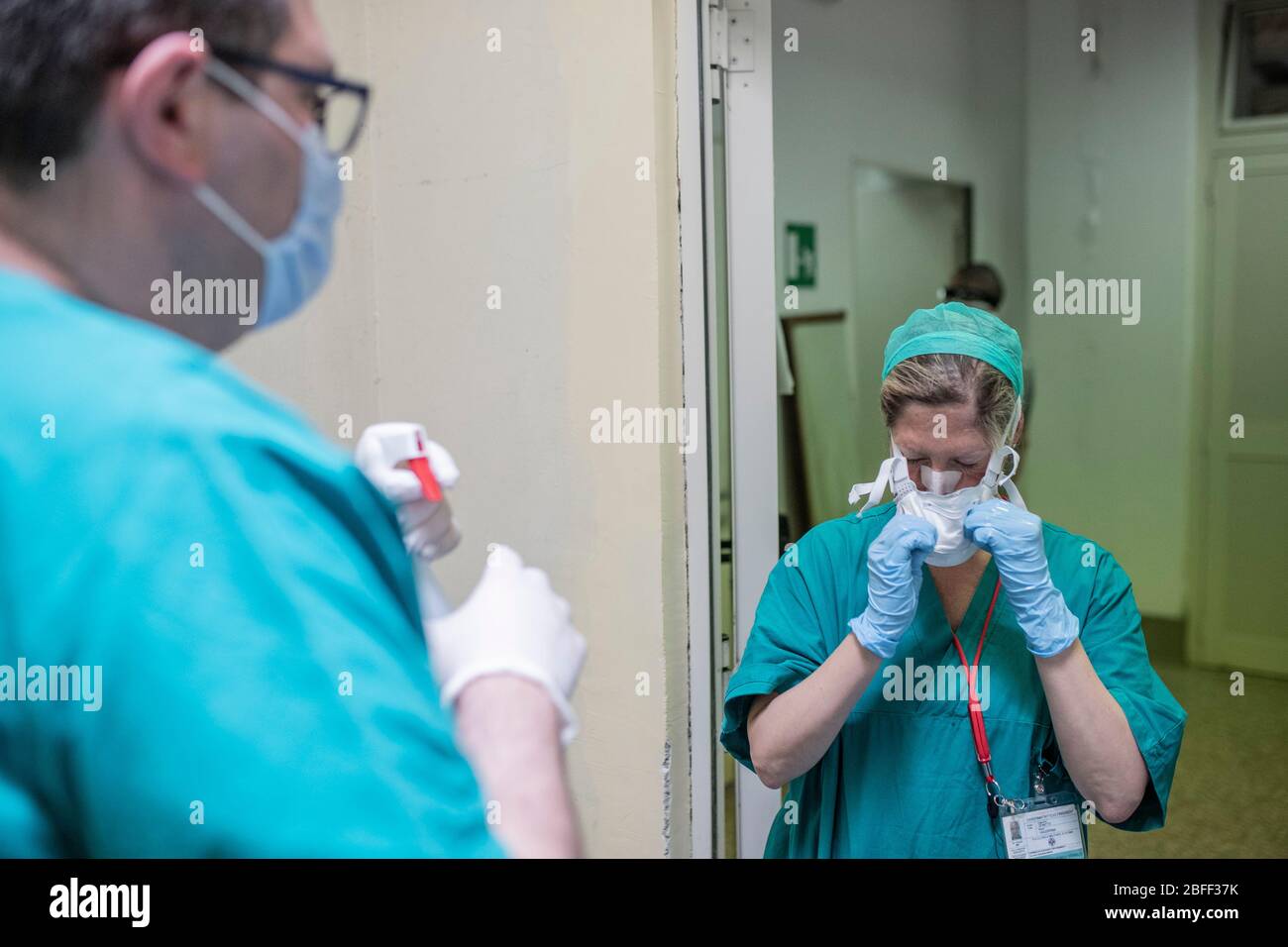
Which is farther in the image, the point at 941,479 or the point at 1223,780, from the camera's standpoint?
the point at 1223,780

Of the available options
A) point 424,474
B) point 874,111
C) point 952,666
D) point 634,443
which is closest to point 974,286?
point 874,111

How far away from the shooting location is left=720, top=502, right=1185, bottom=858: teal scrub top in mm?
1009

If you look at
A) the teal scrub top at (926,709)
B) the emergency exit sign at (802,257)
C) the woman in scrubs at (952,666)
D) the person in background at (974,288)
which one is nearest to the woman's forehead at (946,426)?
the woman in scrubs at (952,666)

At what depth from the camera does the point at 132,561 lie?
531 mm

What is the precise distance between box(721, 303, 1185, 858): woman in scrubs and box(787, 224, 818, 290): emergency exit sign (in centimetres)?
88

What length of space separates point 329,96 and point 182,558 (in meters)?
0.39

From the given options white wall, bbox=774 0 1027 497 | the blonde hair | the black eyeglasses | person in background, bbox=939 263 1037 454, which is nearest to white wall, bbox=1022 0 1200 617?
white wall, bbox=774 0 1027 497

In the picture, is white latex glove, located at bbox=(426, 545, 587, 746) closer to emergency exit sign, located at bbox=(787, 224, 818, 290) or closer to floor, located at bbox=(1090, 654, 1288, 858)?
emergency exit sign, located at bbox=(787, 224, 818, 290)

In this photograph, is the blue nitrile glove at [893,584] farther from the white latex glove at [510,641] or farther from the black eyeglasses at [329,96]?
the black eyeglasses at [329,96]

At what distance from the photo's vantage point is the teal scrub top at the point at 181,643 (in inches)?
20.7

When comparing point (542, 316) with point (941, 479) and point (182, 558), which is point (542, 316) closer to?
point (941, 479)

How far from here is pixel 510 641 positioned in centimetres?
70
